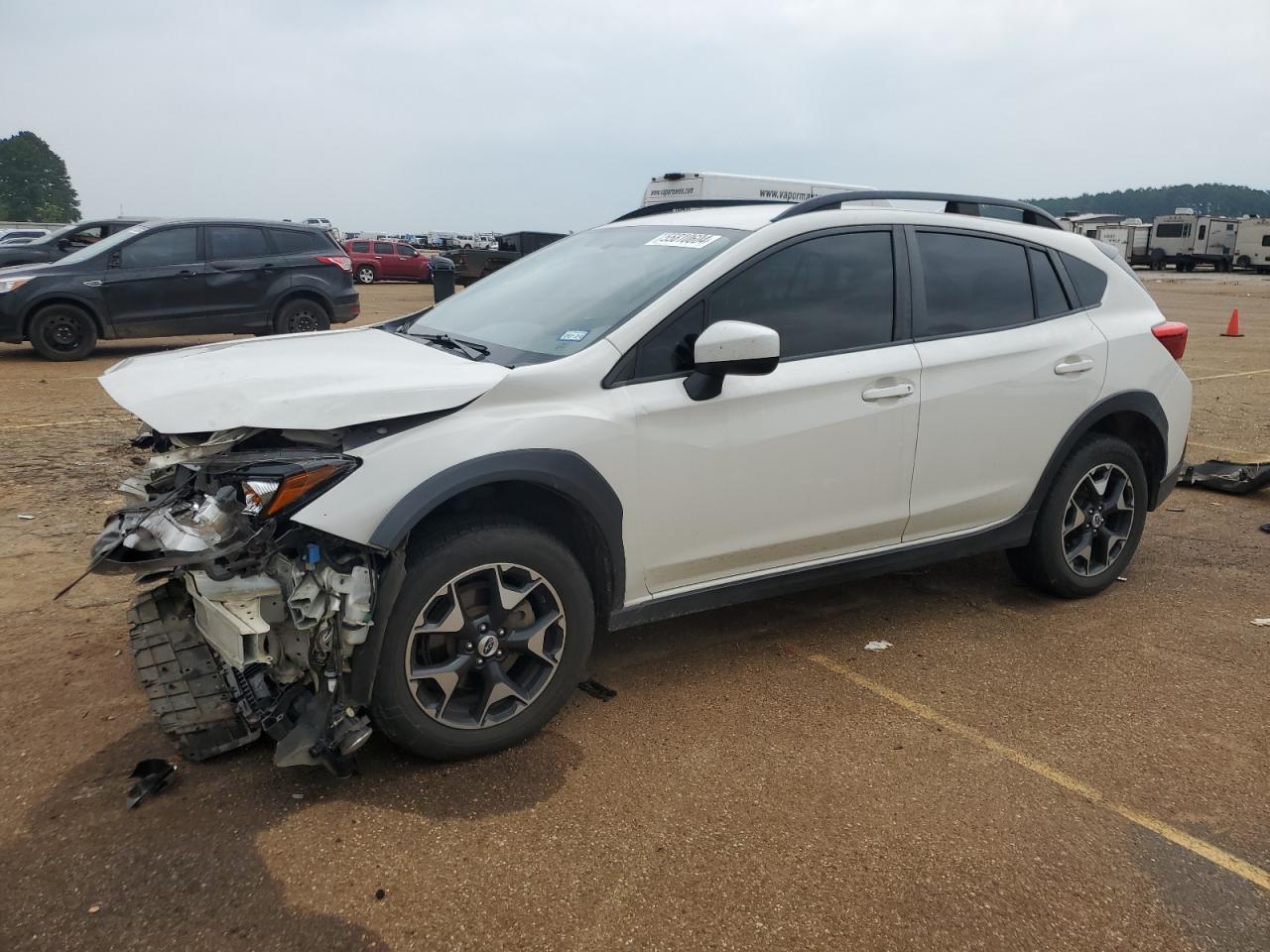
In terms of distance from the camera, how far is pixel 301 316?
1284cm

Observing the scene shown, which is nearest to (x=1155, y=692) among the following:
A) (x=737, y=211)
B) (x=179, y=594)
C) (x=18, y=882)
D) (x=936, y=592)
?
(x=936, y=592)

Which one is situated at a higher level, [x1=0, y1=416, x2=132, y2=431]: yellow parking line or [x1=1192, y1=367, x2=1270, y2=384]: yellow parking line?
[x1=0, y1=416, x2=132, y2=431]: yellow parking line

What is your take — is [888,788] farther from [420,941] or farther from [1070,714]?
[420,941]

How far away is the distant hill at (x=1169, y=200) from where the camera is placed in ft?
432

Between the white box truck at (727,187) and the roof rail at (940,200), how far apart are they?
4677 millimetres

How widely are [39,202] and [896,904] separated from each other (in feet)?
419

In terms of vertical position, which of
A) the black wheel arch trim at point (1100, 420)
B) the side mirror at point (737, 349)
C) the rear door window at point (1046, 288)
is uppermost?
the rear door window at point (1046, 288)

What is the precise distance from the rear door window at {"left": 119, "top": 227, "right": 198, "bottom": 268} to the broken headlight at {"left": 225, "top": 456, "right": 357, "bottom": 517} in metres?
10.7

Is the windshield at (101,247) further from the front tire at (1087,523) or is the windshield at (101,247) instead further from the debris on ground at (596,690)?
the front tire at (1087,523)

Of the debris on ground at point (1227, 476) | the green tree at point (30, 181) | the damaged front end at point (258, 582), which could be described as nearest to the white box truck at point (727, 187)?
the debris on ground at point (1227, 476)

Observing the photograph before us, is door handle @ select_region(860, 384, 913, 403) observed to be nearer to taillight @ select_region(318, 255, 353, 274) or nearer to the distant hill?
taillight @ select_region(318, 255, 353, 274)

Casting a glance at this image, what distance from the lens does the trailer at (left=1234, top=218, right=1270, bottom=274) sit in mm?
48875

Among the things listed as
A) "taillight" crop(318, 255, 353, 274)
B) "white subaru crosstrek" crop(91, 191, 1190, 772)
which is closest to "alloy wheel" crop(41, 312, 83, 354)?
"taillight" crop(318, 255, 353, 274)

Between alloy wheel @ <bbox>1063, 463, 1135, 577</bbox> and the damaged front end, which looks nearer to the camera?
the damaged front end
